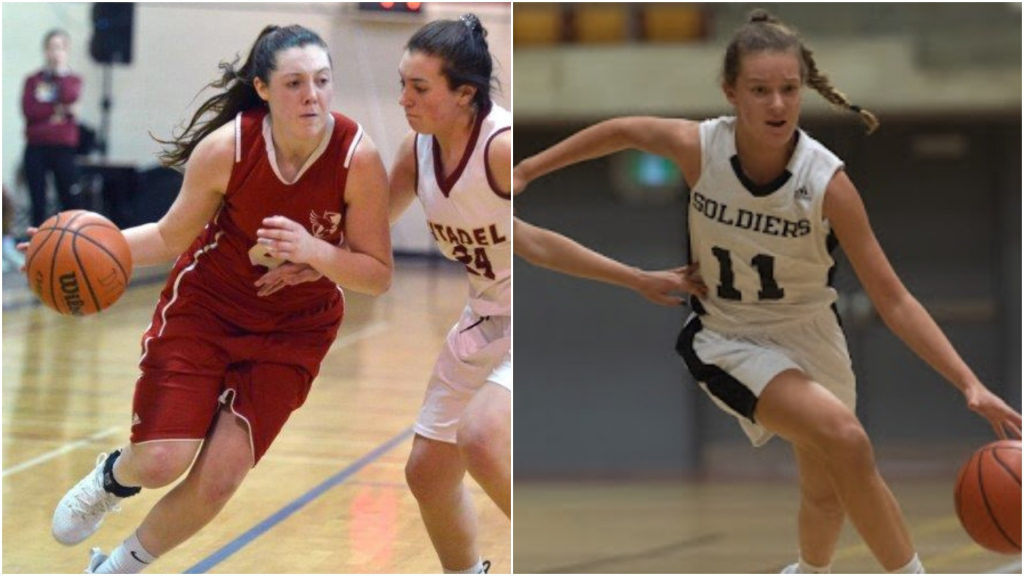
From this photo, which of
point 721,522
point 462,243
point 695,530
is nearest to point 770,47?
point 462,243

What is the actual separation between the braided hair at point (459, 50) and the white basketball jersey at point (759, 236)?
1.58 ft

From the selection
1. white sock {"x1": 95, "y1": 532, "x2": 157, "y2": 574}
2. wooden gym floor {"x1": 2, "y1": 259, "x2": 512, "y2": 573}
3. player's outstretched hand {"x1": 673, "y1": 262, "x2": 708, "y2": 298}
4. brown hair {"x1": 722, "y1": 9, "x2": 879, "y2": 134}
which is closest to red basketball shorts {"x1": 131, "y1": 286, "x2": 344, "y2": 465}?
white sock {"x1": 95, "y1": 532, "x2": 157, "y2": 574}

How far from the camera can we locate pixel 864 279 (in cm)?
275

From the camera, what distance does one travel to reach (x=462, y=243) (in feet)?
9.58

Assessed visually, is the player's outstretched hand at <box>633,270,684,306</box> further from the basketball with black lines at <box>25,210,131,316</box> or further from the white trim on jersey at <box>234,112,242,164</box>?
the basketball with black lines at <box>25,210,131,316</box>

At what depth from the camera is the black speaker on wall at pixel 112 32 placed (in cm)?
446

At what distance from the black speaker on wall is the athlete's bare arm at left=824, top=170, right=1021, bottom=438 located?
2526 mm

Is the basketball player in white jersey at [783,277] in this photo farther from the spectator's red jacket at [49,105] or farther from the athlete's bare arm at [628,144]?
the spectator's red jacket at [49,105]

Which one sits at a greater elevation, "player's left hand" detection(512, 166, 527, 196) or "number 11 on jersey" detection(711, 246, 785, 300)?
"player's left hand" detection(512, 166, 527, 196)

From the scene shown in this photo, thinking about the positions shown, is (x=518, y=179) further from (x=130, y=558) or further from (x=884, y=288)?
(x=130, y=558)

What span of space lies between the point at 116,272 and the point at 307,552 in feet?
3.75

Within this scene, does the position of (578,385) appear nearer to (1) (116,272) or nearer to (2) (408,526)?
(2) (408,526)

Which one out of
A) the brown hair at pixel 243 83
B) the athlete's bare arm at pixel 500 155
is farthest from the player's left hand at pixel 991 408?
the brown hair at pixel 243 83

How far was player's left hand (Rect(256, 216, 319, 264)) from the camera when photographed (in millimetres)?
2623
